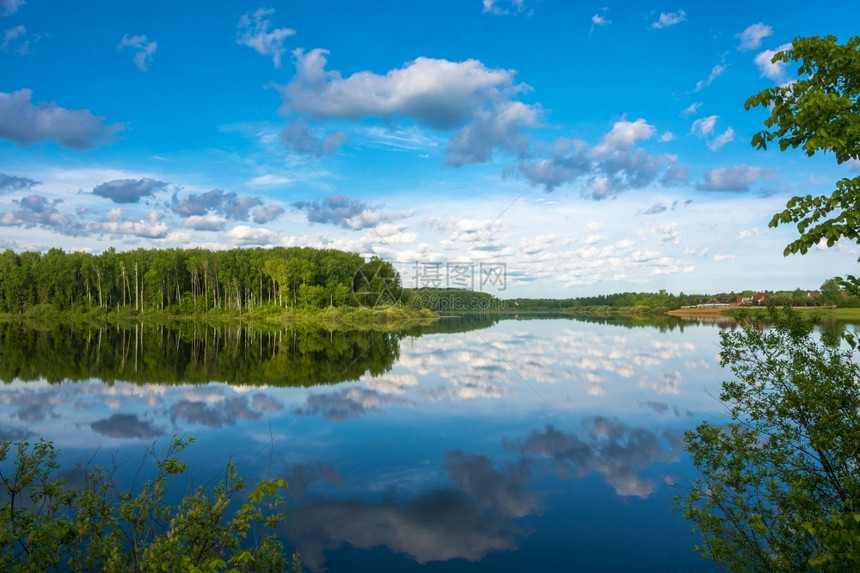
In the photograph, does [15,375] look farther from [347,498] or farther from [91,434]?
[347,498]

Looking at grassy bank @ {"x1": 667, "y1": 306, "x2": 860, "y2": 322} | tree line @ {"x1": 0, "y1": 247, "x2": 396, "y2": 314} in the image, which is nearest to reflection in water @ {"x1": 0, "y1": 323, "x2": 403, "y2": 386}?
grassy bank @ {"x1": 667, "y1": 306, "x2": 860, "y2": 322}

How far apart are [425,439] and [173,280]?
322 ft

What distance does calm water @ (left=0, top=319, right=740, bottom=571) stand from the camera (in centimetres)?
818

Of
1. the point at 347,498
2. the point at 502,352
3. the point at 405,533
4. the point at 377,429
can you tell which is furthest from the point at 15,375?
the point at 502,352

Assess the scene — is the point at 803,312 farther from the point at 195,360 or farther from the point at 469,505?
the point at 195,360

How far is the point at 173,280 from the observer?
323ft

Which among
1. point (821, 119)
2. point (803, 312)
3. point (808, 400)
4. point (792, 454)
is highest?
point (821, 119)

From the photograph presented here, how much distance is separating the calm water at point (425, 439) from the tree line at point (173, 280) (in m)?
61.3

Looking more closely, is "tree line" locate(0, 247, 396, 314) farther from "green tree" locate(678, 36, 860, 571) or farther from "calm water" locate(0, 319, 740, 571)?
"green tree" locate(678, 36, 860, 571)

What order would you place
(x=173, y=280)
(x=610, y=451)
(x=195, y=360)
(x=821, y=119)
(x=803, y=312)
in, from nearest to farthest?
(x=821, y=119) → (x=803, y=312) → (x=610, y=451) → (x=195, y=360) → (x=173, y=280)

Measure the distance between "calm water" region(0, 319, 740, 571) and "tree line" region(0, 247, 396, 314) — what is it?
6131 centimetres

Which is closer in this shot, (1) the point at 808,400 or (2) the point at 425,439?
(1) the point at 808,400

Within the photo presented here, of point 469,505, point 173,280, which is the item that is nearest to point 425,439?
point 469,505

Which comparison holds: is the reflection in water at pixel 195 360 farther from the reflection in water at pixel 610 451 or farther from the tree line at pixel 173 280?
the tree line at pixel 173 280
